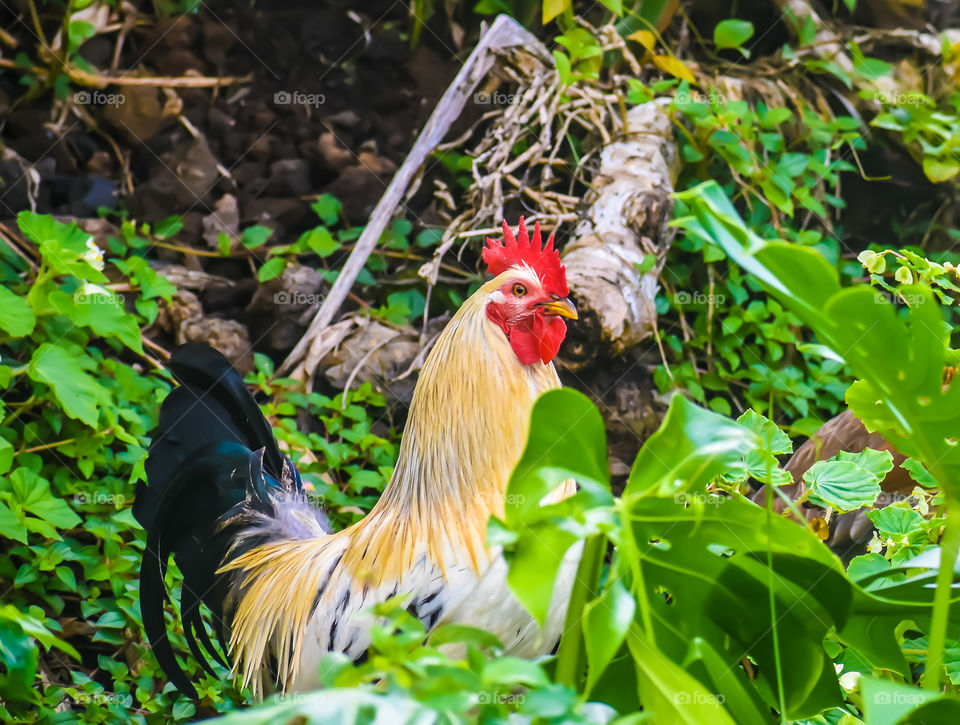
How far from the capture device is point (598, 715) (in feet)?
2.28

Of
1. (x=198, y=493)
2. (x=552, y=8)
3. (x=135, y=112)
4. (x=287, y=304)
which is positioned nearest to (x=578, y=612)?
(x=198, y=493)

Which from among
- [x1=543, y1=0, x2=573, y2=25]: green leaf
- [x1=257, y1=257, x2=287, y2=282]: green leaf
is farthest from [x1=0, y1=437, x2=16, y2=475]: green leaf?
[x1=543, y1=0, x2=573, y2=25]: green leaf

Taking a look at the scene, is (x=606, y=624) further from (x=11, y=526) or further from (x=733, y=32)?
(x=733, y=32)

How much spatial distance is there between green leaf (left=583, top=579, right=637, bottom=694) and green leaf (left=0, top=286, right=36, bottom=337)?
1.92m

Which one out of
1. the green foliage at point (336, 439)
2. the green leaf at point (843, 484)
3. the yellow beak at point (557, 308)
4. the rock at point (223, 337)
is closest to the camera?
the green leaf at point (843, 484)

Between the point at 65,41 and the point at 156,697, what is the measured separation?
92.6 inches

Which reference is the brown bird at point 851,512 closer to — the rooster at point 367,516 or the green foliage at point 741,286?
the green foliage at point 741,286

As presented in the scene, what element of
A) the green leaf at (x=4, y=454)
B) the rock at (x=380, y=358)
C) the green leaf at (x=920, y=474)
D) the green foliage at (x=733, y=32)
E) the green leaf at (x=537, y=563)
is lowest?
the rock at (x=380, y=358)

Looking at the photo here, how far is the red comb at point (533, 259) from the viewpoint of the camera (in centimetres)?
155

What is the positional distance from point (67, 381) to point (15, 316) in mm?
234

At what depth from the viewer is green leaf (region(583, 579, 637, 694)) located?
690 millimetres

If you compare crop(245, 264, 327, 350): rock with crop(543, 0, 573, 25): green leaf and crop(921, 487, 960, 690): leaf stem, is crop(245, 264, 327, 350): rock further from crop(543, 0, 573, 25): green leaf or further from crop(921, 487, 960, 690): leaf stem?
crop(921, 487, 960, 690): leaf stem

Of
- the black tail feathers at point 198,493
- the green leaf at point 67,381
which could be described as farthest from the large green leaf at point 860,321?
the green leaf at point 67,381

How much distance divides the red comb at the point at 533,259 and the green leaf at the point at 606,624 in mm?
882
